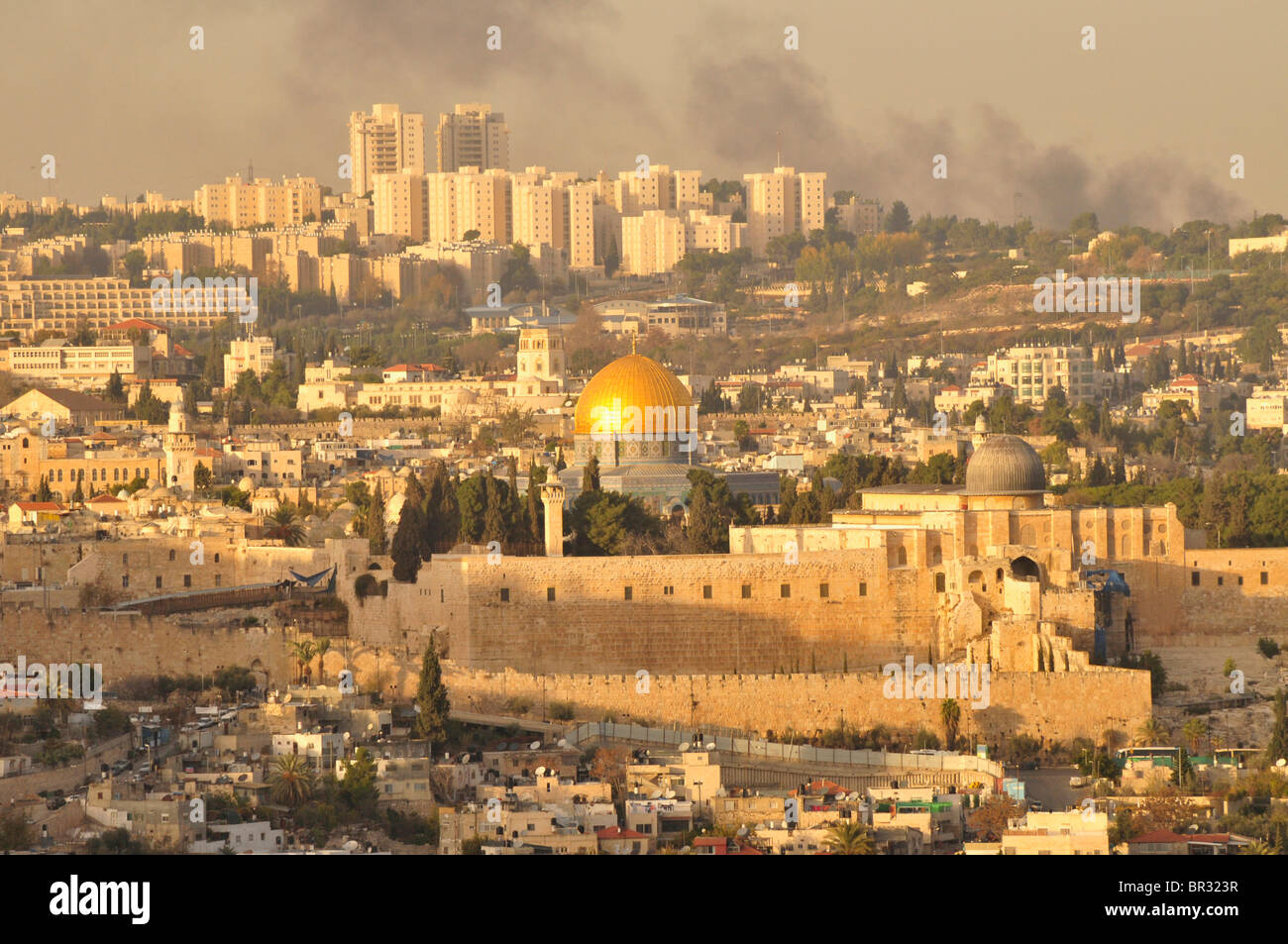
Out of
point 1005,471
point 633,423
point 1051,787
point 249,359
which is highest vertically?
point 249,359

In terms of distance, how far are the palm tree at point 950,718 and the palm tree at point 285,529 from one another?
11874mm

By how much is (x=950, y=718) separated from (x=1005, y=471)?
5512mm

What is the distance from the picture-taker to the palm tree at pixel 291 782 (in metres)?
26.4

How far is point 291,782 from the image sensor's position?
2661cm

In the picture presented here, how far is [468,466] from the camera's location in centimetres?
5841

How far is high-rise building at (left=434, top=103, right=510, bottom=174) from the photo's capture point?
166m

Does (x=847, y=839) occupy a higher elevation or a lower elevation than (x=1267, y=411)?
lower

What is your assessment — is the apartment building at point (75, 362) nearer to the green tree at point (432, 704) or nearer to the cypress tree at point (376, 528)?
the cypress tree at point (376, 528)

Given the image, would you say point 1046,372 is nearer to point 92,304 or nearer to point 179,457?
point 92,304

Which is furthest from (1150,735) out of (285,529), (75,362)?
(75,362)

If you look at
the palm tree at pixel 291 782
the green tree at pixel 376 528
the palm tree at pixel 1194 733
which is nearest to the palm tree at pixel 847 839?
the palm tree at pixel 291 782

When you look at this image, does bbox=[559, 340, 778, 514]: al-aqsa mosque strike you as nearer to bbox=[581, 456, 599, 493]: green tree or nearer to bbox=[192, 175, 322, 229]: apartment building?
bbox=[581, 456, 599, 493]: green tree

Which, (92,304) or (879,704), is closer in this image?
(879,704)
